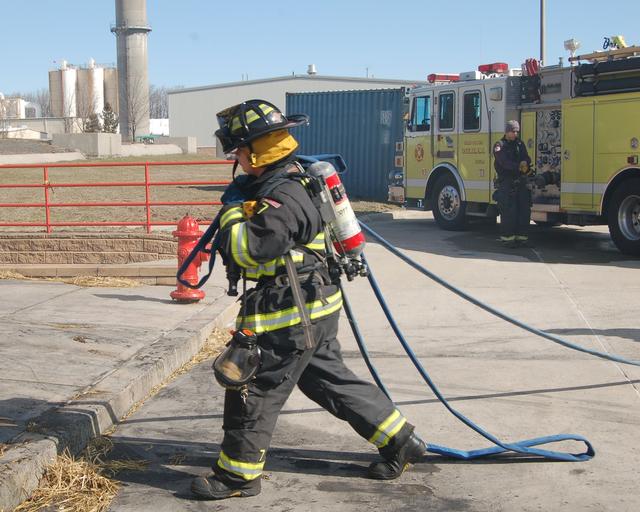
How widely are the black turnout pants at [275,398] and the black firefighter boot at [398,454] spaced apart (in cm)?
4

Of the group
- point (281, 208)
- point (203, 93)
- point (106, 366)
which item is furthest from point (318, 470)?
point (203, 93)

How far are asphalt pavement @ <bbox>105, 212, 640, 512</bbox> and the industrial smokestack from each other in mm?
76364

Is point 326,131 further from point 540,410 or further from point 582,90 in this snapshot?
point 540,410

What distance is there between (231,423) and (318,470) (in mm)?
698

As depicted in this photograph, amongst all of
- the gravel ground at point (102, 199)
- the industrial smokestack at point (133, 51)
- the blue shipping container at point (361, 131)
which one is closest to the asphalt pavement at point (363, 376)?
the gravel ground at point (102, 199)

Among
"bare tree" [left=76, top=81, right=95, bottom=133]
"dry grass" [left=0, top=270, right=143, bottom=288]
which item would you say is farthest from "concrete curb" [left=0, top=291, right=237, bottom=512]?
"bare tree" [left=76, top=81, right=95, bottom=133]

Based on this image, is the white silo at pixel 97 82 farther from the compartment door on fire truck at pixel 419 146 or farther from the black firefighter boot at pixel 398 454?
the black firefighter boot at pixel 398 454

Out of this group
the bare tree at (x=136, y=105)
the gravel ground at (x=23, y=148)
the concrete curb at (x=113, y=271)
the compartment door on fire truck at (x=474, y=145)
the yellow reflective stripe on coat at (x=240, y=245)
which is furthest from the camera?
the bare tree at (x=136, y=105)

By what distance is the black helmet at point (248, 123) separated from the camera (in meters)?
4.09

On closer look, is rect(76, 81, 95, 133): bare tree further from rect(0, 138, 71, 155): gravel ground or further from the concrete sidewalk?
the concrete sidewalk

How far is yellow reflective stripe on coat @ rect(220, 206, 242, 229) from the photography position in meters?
3.97

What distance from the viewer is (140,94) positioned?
83.7m

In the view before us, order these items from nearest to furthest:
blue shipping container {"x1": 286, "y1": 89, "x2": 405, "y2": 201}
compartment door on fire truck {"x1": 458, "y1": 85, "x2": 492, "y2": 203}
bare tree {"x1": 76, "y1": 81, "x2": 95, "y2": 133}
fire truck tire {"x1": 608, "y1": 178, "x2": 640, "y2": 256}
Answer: fire truck tire {"x1": 608, "y1": 178, "x2": 640, "y2": 256} < compartment door on fire truck {"x1": 458, "y1": 85, "x2": 492, "y2": 203} < blue shipping container {"x1": 286, "y1": 89, "x2": 405, "y2": 201} < bare tree {"x1": 76, "y1": 81, "x2": 95, "y2": 133}

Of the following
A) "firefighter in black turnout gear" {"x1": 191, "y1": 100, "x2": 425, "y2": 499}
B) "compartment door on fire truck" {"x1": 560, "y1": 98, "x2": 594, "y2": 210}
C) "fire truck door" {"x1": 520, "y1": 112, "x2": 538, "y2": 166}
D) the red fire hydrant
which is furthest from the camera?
"fire truck door" {"x1": 520, "y1": 112, "x2": 538, "y2": 166}
